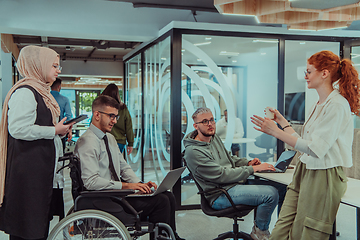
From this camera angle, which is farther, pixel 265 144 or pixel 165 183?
pixel 265 144

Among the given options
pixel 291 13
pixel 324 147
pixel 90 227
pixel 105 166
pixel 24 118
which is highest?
pixel 291 13

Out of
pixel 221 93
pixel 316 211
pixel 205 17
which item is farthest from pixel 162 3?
pixel 316 211

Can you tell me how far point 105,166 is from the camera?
97.9 inches

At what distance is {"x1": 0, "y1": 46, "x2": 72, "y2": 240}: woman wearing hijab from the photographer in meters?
2.08

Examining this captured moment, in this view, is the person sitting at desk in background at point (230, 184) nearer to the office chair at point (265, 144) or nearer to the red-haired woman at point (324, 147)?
the red-haired woman at point (324, 147)

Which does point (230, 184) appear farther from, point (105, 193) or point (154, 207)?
point (105, 193)

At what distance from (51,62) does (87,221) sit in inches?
43.1

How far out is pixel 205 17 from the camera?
5336 millimetres

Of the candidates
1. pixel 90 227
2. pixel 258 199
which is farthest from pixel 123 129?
pixel 90 227

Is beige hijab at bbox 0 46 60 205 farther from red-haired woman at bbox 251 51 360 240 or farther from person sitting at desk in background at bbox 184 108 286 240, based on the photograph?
red-haired woman at bbox 251 51 360 240

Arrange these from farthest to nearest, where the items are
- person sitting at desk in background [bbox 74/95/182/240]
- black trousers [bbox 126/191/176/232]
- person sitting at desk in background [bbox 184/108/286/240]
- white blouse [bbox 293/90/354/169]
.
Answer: person sitting at desk in background [bbox 184/108/286/240] < black trousers [bbox 126/191/176/232] < person sitting at desk in background [bbox 74/95/182/240] < white blouse [bbox 293/90/354/169]

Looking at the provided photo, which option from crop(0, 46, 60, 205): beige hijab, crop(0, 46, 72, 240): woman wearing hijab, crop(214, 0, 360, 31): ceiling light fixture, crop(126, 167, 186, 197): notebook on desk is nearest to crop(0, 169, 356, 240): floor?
crop(126, 167, 186, 197): notebook on desk

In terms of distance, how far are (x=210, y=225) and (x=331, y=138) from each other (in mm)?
2145

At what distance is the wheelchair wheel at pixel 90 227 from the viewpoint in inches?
82.2
